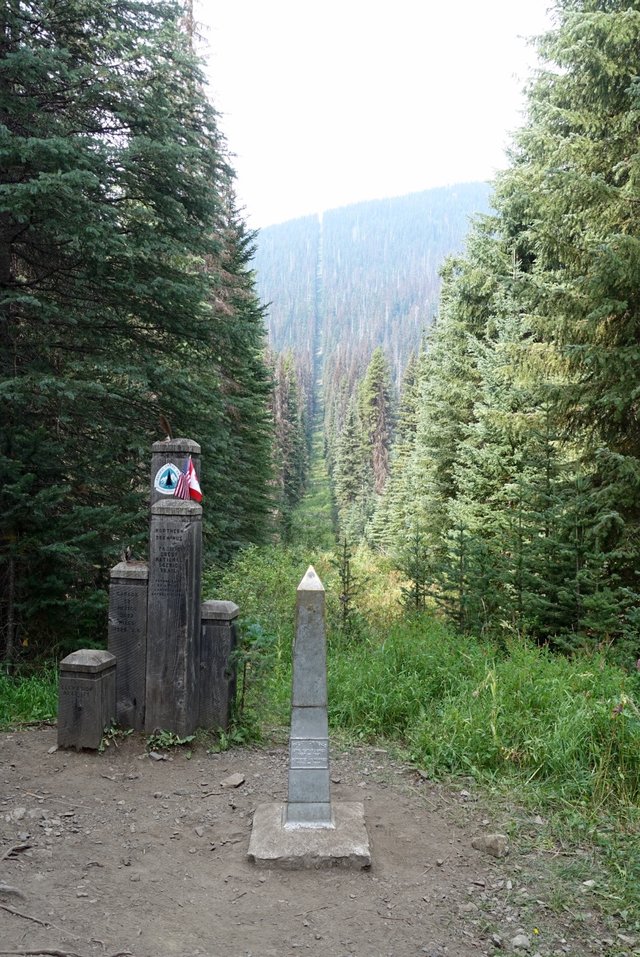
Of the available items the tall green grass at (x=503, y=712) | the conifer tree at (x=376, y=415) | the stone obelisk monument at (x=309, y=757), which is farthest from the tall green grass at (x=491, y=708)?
the conifer tree at (x=376, y=415)

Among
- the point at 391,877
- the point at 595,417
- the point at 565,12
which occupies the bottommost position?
the point at 391,877

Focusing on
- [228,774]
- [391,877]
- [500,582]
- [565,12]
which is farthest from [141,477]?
[565,12]

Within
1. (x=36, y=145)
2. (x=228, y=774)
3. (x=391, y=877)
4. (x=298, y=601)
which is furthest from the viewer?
(x=36, y=145)

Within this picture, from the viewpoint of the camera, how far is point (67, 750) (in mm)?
5242

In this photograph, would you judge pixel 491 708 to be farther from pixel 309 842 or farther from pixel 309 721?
pixel 309 842

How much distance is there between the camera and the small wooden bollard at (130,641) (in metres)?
5.47

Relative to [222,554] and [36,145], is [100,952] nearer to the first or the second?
[36,145]

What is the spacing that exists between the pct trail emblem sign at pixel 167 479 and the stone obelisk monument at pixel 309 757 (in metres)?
1.93

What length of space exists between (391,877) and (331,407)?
93947 millimetres

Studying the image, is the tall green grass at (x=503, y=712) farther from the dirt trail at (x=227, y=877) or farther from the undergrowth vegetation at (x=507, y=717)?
the dirt trail at (x=227, y=877)

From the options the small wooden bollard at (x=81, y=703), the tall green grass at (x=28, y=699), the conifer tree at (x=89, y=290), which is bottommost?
the tall green grass at (x=28, y=699)

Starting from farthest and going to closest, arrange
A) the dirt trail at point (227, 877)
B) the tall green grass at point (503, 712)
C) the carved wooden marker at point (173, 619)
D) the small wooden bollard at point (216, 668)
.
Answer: the small wooden bollard at point (216, 668) → the carved wooden marker at point (173, 619) → the tall green grass at point (503, 712) → the dirt trail at point (227, 877)

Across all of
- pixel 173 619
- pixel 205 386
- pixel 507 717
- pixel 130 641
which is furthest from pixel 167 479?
pixel 507 717

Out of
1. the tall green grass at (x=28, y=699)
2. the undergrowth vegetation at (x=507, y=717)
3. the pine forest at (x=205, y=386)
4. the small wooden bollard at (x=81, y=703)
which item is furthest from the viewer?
the pine forest at (x=205, y=386)
